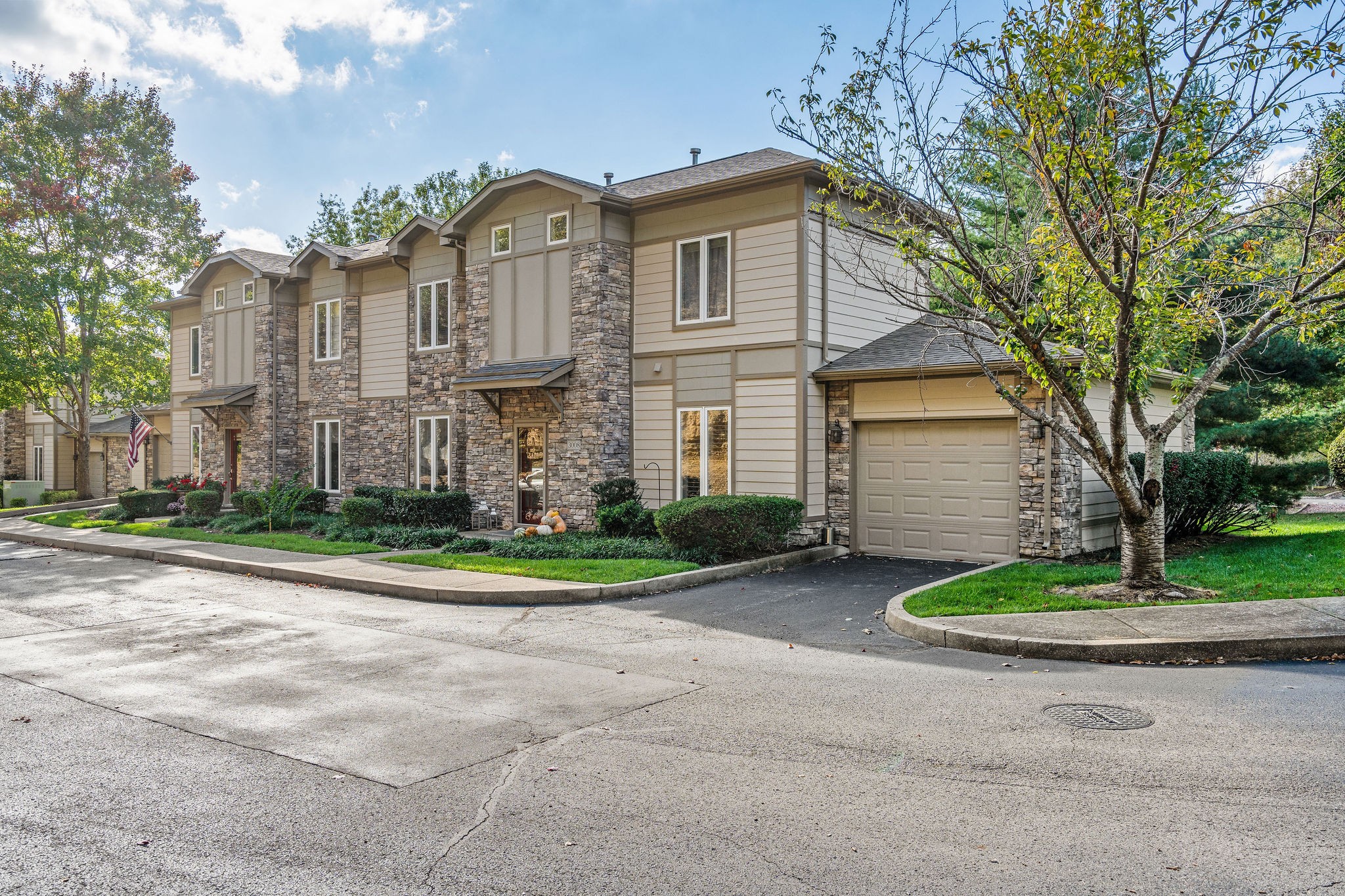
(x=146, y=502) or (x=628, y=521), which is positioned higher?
(x=628, y=521)

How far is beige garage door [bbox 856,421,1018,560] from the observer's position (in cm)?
1369

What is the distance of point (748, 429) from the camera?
15500 mm

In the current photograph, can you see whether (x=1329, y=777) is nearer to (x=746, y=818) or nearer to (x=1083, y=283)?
(x=746, y=818)

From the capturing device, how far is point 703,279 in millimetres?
16141

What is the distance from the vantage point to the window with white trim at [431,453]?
826 inches

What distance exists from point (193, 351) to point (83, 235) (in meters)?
5.58

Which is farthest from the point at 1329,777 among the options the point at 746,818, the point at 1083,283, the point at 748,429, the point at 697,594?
the point at 748,429

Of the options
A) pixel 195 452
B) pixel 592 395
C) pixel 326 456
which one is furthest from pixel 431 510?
pixel 195 452

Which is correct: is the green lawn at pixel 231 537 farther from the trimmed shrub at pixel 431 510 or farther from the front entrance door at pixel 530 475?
the front entrance door at pixel 530 475

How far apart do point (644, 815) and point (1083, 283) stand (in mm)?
8280

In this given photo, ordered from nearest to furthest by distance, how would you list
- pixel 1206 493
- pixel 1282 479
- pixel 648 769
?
pixel 648 769, pixel 1206 493, pixel 1282 479

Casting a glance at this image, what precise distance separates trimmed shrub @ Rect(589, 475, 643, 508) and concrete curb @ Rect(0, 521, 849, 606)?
11.8ft

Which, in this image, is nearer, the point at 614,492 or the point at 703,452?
the point at 703,452

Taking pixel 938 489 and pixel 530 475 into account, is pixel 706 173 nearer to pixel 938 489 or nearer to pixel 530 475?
pixel 530 475
